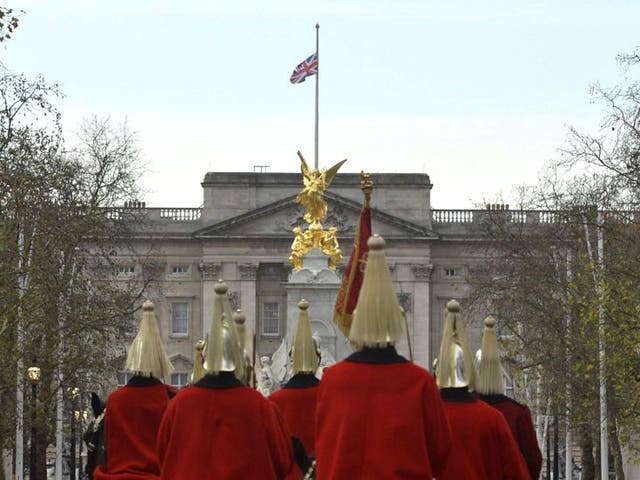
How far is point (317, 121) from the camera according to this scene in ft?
268

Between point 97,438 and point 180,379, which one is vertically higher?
point 180,379

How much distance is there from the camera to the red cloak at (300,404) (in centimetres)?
2198

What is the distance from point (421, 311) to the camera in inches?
4830

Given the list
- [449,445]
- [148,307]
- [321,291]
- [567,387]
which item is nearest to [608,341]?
[321,291]

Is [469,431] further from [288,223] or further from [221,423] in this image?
[288,223]

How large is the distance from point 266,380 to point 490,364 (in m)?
29.3

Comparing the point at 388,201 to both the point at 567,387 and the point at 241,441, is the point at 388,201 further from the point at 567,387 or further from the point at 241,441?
the point at 241,441

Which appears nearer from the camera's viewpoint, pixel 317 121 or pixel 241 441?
pixel 241 441

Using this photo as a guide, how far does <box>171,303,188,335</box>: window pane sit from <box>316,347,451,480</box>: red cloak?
10809 cm

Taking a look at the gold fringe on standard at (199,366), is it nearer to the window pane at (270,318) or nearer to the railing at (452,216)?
the window pane at (270,318)

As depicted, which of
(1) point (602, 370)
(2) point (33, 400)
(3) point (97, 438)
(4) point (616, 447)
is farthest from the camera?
(4) point (616, 447)

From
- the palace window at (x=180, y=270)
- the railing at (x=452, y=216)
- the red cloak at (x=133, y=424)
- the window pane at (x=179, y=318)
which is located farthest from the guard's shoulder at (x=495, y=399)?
the railing at (x=452, y=216)

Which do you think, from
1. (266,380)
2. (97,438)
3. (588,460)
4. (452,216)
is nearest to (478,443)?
(97,438)

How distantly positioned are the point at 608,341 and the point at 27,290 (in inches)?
544
